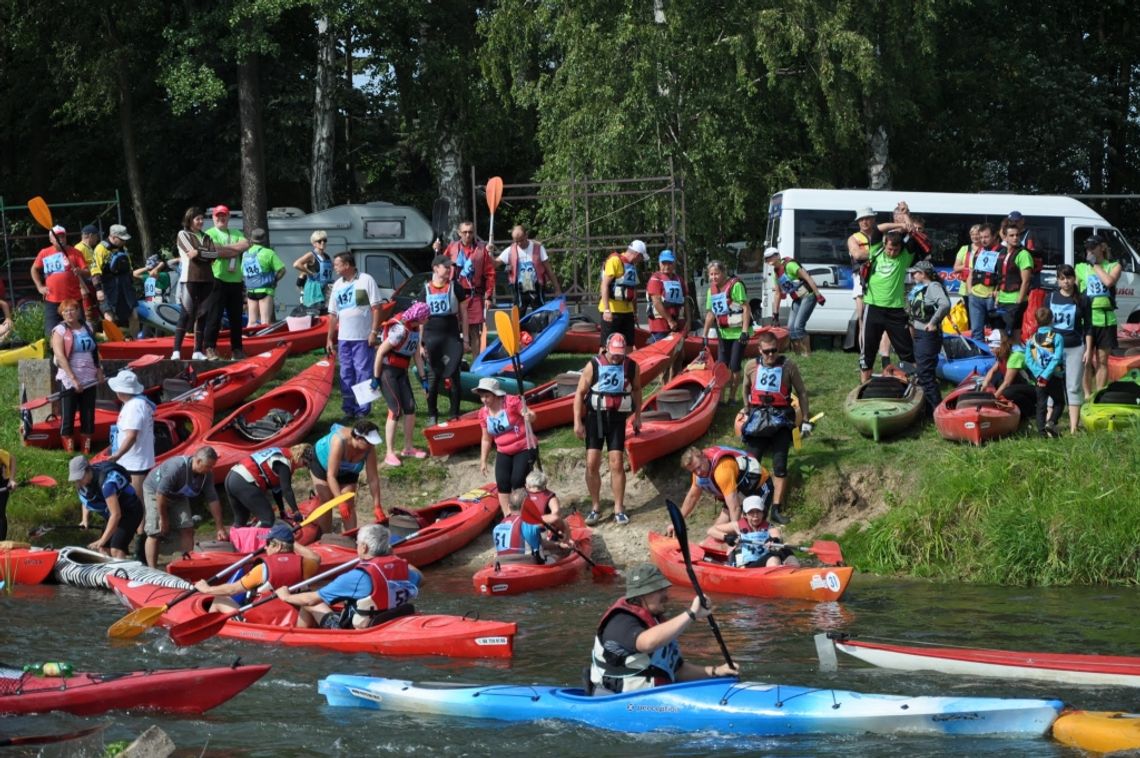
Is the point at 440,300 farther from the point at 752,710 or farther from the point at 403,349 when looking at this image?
the point at 752,710

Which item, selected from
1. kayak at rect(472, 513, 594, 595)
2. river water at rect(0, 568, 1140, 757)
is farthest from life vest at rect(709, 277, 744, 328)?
kayak at rect(472, 513, 594, 595)

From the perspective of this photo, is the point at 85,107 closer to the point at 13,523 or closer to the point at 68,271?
the point at 68,271

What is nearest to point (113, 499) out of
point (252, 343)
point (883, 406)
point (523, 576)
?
point (523, 576)

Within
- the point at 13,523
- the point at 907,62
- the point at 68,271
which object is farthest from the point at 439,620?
the point at 907,62

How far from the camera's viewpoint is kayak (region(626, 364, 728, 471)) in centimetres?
1505

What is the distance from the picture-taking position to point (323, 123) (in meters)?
27.3

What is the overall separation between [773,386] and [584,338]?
5757mm

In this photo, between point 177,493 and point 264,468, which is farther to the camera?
point 177,493

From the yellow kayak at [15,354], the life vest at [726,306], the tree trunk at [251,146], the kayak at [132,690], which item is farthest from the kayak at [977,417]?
the tree trunk at [251,146]

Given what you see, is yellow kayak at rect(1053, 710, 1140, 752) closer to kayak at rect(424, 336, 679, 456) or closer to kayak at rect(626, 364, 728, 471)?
kayak at rect(626, 364, 728, 471)

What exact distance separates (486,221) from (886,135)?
8352 mm

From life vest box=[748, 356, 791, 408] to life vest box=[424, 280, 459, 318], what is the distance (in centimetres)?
355

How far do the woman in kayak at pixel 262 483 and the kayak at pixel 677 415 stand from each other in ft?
10.6

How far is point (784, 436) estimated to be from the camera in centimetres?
1413
